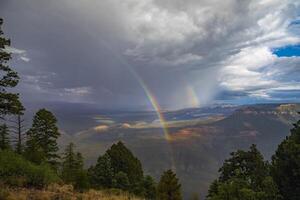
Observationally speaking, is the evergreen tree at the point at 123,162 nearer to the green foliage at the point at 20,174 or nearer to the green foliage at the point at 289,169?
the green foliage at the point at 289,169

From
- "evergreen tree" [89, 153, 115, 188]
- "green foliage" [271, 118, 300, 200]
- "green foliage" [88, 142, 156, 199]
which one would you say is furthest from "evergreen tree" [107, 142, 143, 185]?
"green foliage" [271, 118, 300, 200]

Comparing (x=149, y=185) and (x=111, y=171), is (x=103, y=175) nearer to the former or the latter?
(x=111, y=171)

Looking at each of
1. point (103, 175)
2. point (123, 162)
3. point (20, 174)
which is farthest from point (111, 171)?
point (20, 174)

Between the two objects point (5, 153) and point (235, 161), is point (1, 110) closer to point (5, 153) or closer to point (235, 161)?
point (5, 153)

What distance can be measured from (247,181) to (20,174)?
23.4m

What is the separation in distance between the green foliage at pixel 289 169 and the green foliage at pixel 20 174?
26463 millimetres

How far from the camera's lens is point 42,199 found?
16203 mm

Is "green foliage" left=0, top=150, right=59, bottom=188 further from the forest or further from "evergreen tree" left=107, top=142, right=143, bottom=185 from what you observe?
"evergreen tree" left=107, top=142, right=143, bottom=185

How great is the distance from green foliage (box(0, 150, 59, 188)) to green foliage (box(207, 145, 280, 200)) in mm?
16263

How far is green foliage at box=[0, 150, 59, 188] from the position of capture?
2023 cm

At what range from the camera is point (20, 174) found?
23094 millimetres

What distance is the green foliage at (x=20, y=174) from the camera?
20.2 meters

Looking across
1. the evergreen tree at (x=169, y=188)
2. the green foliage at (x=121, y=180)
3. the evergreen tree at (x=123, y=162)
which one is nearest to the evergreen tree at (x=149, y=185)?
the evergreen tree at (x=123, y=162)

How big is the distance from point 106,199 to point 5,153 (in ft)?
33.6
